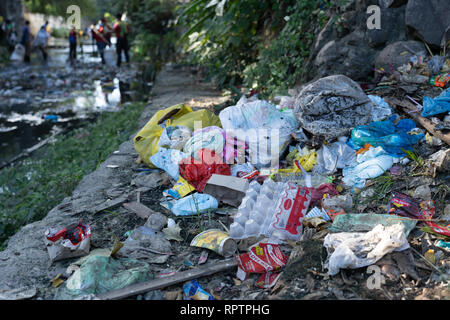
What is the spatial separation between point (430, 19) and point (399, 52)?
393mm

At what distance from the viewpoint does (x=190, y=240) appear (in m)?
2.39

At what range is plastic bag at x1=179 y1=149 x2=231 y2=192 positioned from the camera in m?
3.03

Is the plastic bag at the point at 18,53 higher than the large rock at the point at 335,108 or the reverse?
higher

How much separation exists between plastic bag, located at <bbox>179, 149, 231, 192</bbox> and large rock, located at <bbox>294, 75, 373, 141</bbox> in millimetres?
790

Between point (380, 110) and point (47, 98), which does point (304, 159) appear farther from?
point (47, 98)

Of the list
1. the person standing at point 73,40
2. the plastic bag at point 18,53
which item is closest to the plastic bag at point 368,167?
the person standing at point 73,40

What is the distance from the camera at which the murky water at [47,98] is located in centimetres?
609

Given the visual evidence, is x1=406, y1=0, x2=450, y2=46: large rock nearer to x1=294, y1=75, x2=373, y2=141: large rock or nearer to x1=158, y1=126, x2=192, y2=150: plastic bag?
x1=294, y1=75, x2=373, y2=141: large rock

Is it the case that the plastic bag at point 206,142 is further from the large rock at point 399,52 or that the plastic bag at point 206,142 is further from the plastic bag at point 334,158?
the large rock at point 399,52

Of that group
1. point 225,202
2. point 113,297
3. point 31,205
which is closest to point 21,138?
point 31,205

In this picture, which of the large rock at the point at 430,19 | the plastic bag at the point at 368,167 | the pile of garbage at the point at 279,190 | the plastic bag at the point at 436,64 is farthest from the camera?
the large rock at the point at 430,19

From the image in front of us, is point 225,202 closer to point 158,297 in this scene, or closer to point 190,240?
point 190,240

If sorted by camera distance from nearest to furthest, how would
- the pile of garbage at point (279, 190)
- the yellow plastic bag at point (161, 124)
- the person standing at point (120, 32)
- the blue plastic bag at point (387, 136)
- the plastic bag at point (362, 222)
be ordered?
1. the pile of garbage at point (279, 190)
2. the plastic bag at point (362, 222)
3. the blue plastic bag at point (387, 136)
4. the yellow plastic bag at point (161, 124)
5. the person standing at point (120, 32)

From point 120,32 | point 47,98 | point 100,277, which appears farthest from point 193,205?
point 120,32
